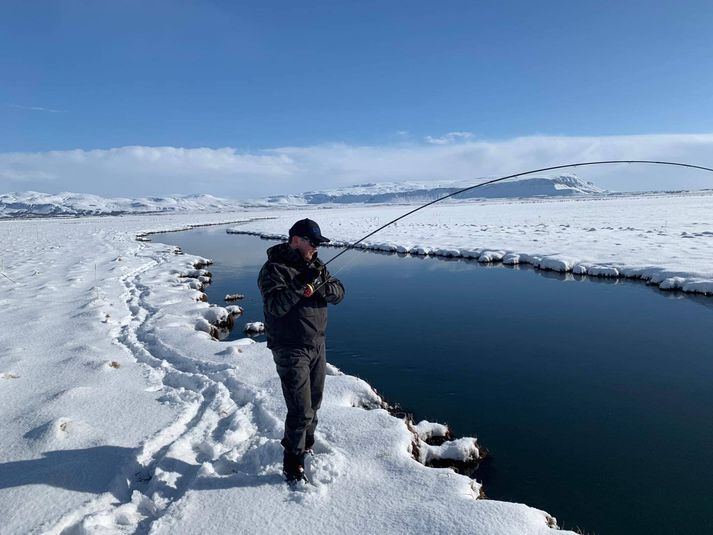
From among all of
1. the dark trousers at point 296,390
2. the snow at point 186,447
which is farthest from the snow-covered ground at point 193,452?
the dark trousers at point 296,390

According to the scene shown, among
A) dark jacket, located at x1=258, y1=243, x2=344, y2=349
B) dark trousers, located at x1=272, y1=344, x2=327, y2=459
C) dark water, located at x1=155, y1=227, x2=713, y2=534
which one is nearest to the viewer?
dark jacket, located at x1=258, y1=243, x2=344, y2=349

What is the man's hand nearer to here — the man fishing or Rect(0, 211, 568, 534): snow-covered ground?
the man fishing

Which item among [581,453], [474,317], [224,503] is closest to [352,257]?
[474,317]

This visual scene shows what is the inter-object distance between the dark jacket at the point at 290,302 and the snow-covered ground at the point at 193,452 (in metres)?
1.46

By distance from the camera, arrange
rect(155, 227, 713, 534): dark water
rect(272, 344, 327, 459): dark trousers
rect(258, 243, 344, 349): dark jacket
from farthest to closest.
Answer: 1. rect(155, 227, 713, 534): dark water
2. rect(272, 344, 327, 459): dark trousers
3. rect(258, 243, 344, 349): dark jacket

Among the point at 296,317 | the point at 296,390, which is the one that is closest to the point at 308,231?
the point at 296,317

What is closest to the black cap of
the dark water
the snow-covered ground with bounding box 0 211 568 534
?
the snow-covered ground with bounding box 0 211 568 534

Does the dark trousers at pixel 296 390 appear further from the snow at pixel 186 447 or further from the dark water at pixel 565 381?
the dark water at pixel 565 381

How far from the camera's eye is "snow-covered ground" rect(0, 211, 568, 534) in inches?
152

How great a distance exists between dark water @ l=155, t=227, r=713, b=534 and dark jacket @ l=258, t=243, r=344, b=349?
3231mm

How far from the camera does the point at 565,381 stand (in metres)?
8.30

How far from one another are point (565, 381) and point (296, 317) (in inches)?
250

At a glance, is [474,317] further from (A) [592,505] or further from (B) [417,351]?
(A) [592,505]

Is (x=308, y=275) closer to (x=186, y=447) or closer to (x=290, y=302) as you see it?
(x=290, y=302)
